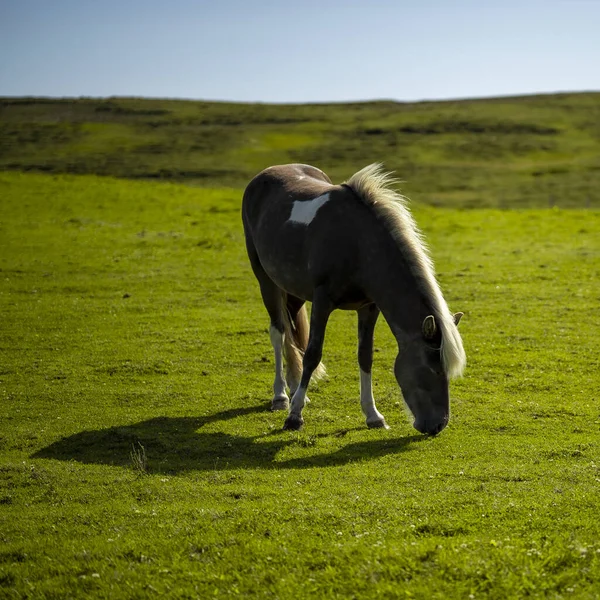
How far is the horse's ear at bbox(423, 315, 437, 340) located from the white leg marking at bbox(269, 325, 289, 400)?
10.9 ft

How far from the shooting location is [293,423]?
10094mm

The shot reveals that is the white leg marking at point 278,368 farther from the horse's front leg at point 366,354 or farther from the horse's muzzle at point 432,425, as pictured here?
the horse's muzzle at point 432,425

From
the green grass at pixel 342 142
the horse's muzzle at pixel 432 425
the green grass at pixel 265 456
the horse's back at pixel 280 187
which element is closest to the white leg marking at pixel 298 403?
the green grass at pixel 265 456

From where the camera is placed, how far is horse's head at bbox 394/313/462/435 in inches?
347

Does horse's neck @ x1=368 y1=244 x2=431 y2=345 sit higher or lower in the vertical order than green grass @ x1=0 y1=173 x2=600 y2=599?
higher

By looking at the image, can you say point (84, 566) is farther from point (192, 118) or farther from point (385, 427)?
point (192, 118)

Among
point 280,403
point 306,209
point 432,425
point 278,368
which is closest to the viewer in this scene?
point 432,425

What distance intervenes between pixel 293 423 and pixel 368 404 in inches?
41.4

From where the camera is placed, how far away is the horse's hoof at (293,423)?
10.1 meters

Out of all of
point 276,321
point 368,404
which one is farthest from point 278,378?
point 368,404

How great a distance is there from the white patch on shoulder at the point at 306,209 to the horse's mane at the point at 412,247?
45cm

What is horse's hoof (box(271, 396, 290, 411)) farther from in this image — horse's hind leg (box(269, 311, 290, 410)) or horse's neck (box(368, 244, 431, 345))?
horse's neck (box(368, 244, 431, 345))

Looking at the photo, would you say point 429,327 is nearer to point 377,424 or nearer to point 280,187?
point 377,424

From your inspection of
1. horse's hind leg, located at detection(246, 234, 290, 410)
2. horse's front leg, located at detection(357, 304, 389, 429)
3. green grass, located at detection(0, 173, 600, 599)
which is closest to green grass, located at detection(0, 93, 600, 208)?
green grass, located at detection(0, 173, 600, 599)
